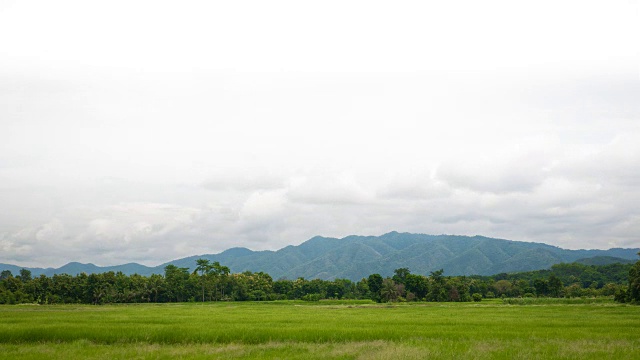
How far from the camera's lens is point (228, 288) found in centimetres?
11412

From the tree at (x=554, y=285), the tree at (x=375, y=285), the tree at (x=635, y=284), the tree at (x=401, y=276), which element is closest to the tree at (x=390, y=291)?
the tree at (x=375, y=285)

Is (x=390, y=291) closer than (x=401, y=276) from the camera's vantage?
Yes

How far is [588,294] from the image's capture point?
107000 millimetres

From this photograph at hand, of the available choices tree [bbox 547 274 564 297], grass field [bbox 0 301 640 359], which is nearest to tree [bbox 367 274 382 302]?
tree [bbox 547 274 564 297]

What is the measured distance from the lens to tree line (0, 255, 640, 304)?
3898 inches

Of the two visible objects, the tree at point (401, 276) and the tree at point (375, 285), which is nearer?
the tree at point (375, 285)

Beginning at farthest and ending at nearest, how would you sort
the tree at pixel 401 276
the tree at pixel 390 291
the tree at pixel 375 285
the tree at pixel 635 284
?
the tree at pixel 401 276 < the tree at pixel 375 285 < the tree at pixel 390 291 < the tree at pixel 635 284

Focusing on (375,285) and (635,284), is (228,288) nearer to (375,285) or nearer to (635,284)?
(375,285)

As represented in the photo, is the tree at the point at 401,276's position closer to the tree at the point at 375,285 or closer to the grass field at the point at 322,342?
the tree at the point at 375,285

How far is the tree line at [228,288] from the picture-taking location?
3898 inches

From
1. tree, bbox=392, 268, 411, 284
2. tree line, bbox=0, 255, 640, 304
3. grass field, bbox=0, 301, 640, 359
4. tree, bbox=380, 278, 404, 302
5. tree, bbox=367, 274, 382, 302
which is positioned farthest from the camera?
tree, bbox=392, 268, 411, 284

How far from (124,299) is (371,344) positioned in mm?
87955

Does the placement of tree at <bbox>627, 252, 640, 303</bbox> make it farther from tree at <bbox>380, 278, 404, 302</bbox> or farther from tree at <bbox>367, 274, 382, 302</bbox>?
tree at <bbox>367, 274, 382, 302</bbox>

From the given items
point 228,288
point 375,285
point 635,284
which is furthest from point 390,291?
point 635,284
